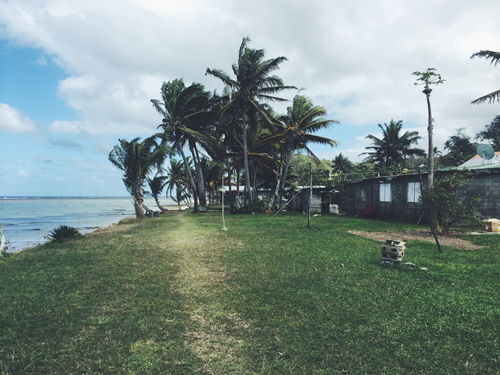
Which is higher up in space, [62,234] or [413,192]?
[413,192]

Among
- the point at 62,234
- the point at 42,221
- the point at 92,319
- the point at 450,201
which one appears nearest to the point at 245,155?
the point at 62,234

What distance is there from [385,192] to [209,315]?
62.2 feet

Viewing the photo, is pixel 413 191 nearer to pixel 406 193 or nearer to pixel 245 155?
pixel 406 193

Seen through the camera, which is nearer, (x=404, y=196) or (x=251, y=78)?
(x=404, y=196)

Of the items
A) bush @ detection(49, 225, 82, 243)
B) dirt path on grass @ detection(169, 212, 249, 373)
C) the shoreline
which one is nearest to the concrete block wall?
dirt path on grass @ detection(169, 212, 249, 373)

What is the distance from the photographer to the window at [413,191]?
17.5 meters

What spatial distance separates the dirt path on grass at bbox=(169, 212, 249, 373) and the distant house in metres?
13.7

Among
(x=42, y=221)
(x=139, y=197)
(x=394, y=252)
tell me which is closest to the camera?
(x=394, y=252)

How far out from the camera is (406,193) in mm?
18500

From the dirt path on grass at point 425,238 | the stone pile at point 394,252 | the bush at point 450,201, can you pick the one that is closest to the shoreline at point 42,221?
A: the stone pile at point 394,252

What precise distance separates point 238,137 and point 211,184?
1407 centimetres

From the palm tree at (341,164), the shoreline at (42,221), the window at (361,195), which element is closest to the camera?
the shoreline at (42,221)

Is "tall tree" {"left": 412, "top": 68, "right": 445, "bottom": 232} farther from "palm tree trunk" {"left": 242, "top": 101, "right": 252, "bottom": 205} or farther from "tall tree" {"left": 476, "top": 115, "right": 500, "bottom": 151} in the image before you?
"tall tree" {"left": 476, "top": 115, "right": 500, "bottom": 151}

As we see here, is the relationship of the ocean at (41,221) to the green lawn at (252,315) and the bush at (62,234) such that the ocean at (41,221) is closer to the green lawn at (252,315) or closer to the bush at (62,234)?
the bush at (62,234)
